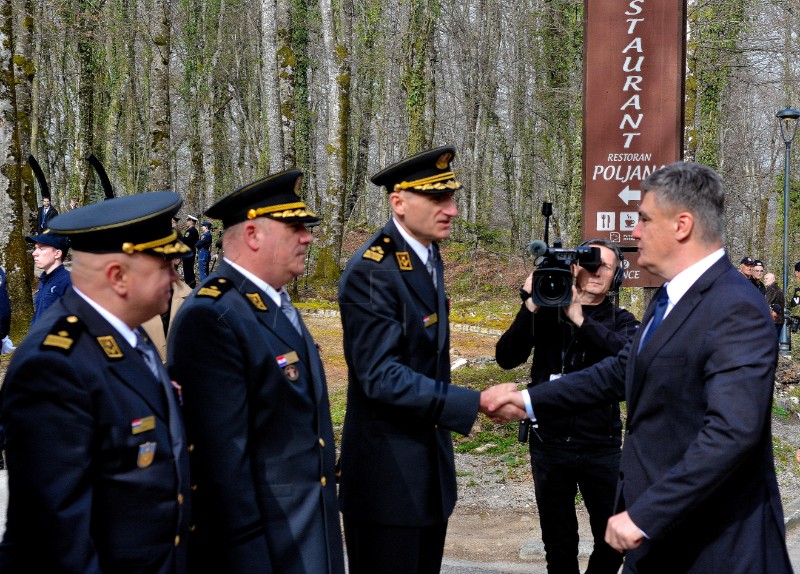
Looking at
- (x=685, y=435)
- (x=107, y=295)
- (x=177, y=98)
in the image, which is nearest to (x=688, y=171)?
(x=685, y=435)

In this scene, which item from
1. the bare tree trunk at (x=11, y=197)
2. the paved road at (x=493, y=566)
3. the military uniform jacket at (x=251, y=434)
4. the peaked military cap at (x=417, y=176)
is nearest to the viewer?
the military uniform jacket at (x=251, y=434)

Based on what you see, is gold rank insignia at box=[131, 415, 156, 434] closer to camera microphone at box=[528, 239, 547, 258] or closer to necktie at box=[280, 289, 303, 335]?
necktie at box=[280, 289, 303, 335]

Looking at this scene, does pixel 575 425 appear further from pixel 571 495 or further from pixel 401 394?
pixel 401 394

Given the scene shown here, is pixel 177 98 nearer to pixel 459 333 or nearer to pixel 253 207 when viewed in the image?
pixel 459 333

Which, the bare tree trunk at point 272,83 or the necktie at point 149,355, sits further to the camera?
the bare tree trunk at point 272,83

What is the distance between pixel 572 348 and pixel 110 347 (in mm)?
2816

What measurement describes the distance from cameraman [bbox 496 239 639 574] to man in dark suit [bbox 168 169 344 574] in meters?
1.68

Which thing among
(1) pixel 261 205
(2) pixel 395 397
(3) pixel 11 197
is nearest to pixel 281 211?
(1) pixel 261 205

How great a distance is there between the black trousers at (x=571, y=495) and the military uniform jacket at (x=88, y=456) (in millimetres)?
2457

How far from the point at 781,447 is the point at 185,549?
808 centimetres

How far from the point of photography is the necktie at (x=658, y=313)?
A: 10.9ft

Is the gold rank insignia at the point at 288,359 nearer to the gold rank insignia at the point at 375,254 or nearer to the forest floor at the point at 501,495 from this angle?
the gold rank insignia at the point at 375,254

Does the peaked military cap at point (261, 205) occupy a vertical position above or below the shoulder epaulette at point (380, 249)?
above

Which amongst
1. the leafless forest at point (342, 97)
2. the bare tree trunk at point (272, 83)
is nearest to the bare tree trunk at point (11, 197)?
the leafless forest at point (342, 97)
